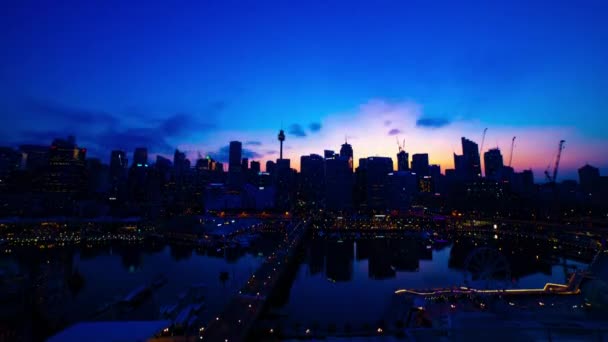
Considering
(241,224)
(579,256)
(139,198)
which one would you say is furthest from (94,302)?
(139,198)

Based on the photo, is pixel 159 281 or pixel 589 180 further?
pixel 589 180

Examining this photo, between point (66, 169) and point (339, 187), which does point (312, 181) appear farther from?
point (66, 169)

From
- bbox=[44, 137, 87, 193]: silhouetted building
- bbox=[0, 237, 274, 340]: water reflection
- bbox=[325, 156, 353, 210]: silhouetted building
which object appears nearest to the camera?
bbox=[0, 237, 274, 340]: water reflection

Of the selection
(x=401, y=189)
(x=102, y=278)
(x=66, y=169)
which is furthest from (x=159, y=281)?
(x=401, y=189)

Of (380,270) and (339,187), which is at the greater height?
(339,187)

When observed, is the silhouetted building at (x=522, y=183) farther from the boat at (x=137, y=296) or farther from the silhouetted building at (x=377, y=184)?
the boat at (x=137, y=296)

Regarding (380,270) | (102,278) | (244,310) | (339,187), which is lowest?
(102,278)

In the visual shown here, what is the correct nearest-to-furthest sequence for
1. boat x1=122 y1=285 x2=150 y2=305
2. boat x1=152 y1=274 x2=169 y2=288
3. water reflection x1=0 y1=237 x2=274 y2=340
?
water reflection x1=0 y1=237 x2=274 y2=340, boat x1=122 y1=285 x2=150 y2=305, boat x1=152 y1=274 x2=169 y2=288

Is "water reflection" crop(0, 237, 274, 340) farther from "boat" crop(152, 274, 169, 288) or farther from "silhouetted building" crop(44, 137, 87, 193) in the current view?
"silhouetted building" crop(44, 137, 87, 193)

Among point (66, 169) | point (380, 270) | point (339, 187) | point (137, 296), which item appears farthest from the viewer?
point (339, 187)

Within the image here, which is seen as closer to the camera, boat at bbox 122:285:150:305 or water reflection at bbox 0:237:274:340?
water reflection at bbox 0:237:274:340

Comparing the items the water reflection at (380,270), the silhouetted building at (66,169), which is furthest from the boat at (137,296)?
the silhouetted building at (66,169)

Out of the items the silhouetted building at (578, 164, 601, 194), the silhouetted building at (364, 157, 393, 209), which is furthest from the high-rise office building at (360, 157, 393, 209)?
the silhouetted building at (578, 164, 601, 194)
